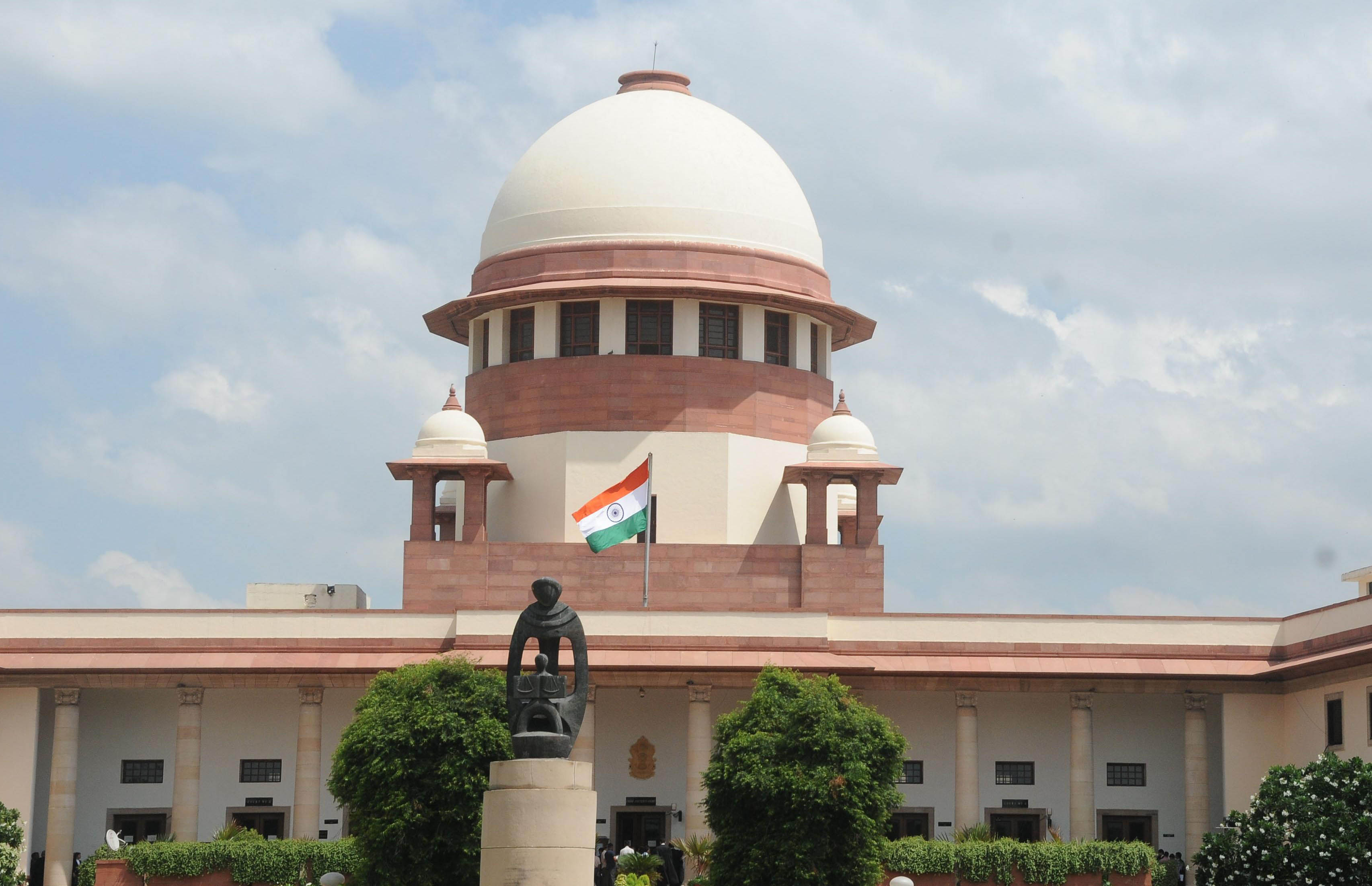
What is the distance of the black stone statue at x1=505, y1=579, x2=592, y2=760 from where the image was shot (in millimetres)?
25016

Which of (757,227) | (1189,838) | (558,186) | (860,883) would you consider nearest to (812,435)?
(757,227)

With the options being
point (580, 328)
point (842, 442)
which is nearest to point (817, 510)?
point (842, 442)

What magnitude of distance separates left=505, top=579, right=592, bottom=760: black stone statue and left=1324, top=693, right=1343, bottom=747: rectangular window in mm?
19286

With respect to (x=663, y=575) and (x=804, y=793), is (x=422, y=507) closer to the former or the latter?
(x=663, y=575)

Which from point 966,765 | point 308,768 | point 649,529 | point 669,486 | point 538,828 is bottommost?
point 538,828

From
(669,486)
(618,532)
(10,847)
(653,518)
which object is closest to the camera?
(10,847)

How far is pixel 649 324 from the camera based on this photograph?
4716 centimetres

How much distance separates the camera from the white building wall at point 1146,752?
42469 mm

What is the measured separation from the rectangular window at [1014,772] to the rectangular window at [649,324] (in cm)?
1193

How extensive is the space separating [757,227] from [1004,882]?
680 inches

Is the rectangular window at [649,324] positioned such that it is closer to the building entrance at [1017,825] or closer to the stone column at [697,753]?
the stone column at [697,753]

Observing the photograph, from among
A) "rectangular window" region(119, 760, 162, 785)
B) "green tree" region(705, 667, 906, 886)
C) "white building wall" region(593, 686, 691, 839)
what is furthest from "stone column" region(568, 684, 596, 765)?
"rectangular window" region(119, 760, 162, 785)

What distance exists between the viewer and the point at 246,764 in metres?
42.9

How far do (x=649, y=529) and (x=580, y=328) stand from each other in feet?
20.3
